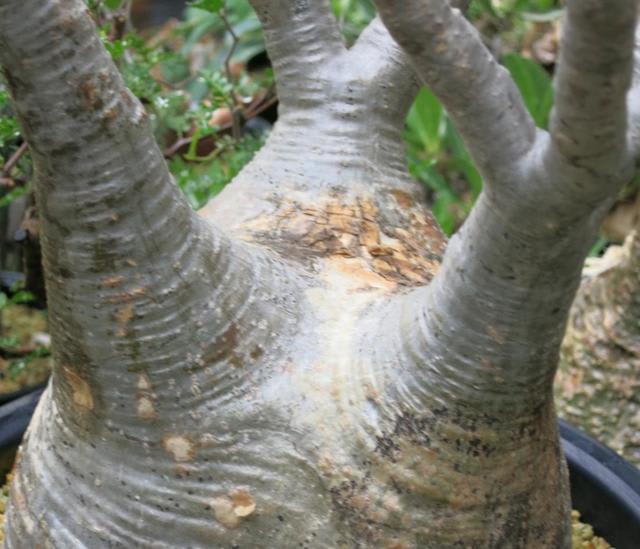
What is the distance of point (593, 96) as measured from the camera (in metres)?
0.51

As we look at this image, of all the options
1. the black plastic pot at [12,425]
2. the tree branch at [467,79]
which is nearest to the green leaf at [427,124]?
the black plastic pot at [12,425]

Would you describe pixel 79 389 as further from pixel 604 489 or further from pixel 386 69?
pixel 604 489

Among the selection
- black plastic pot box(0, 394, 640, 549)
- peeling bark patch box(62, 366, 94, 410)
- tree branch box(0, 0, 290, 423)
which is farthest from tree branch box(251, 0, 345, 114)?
black plastic pot box(0, 394, 640, 549)

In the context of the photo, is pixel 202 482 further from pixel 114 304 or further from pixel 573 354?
pixel 573 354

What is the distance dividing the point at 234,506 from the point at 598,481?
0.53 metres

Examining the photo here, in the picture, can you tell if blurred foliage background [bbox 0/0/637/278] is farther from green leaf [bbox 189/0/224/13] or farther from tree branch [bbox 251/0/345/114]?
tree branch [bbox 251/0/345/114]

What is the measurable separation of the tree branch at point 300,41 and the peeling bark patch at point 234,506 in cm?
43

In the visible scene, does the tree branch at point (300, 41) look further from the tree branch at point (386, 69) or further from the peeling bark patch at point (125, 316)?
Answer: the peeling bark patch at point (125, 316)

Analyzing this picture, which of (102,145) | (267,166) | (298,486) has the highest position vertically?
(102,145)

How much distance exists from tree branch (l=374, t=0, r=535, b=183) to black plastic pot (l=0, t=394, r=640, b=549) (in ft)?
2.06

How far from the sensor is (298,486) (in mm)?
753

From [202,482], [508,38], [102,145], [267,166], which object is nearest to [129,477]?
[202,482]

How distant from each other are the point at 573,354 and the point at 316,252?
1.86 ft

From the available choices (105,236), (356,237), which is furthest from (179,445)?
(356,237)
